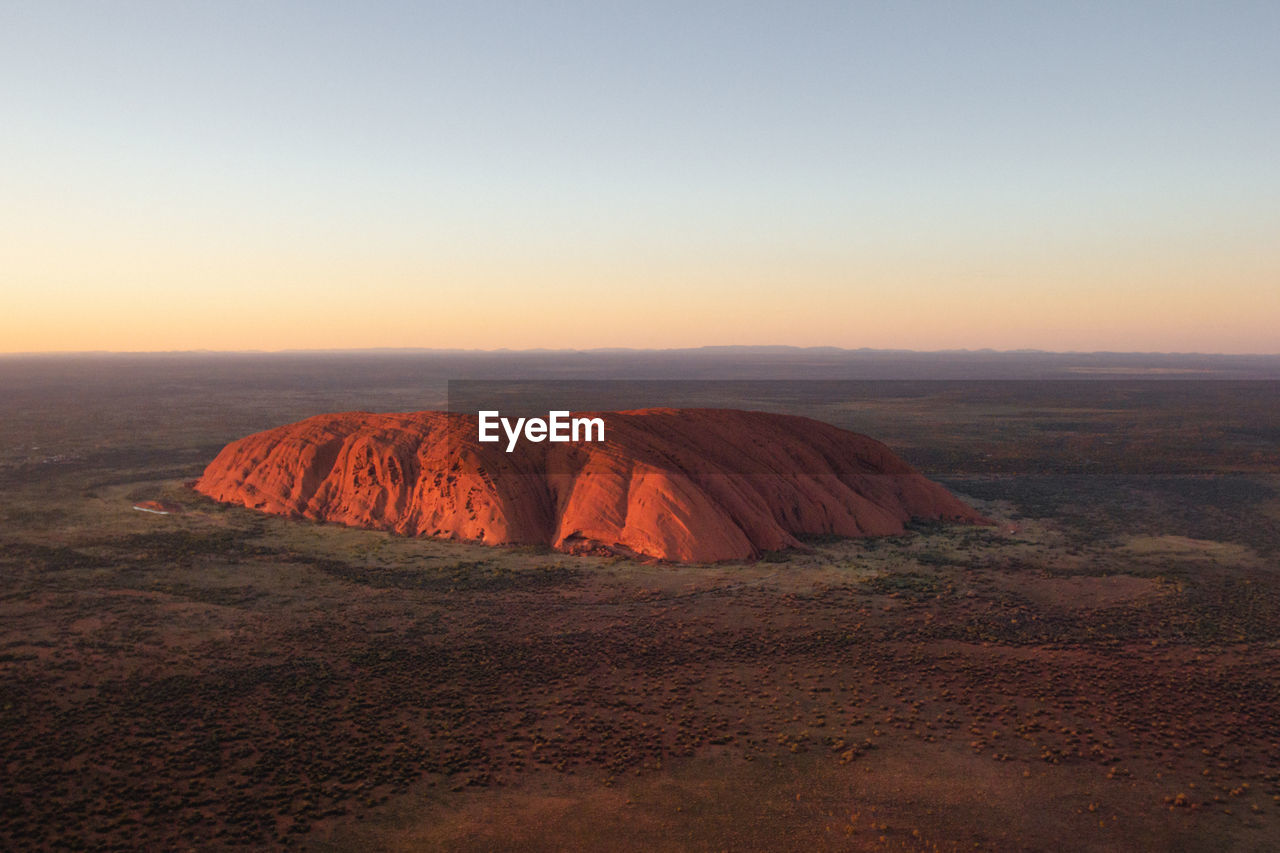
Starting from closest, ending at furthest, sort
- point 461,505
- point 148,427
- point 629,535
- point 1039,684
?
point 1039,684 < point 629,535 < point 461,505 < point 148,427

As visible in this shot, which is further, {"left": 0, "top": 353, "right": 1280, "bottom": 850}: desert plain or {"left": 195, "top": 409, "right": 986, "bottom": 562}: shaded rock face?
{"left": 195, "top": 409, "right": 986, "bottom": 562}: shaded rock face

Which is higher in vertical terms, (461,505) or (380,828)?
(461,505)

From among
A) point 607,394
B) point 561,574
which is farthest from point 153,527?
point 607,394

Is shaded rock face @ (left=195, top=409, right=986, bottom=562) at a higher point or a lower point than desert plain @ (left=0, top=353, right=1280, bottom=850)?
higher

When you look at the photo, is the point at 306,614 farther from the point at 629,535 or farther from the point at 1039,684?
the point at 1039,684
